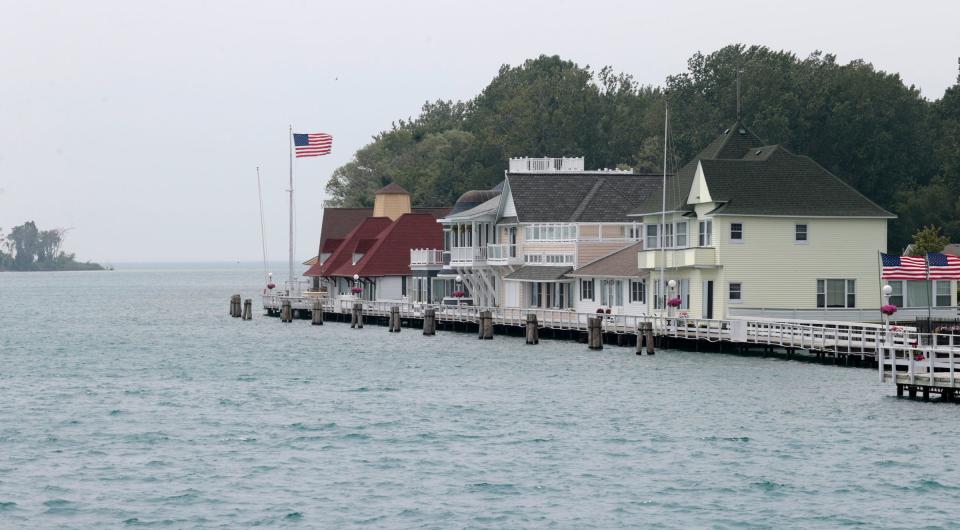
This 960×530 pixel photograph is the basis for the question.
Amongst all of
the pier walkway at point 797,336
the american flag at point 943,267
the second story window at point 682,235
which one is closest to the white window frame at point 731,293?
the pier walkway at point 797,336

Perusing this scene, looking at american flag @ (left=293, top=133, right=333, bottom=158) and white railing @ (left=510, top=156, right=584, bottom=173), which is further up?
american flag @ (left=293, top=133, right=333, bottom=158)

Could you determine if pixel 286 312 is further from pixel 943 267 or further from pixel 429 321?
pixel 943 267

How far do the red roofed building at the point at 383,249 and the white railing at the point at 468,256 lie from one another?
9.15 meters

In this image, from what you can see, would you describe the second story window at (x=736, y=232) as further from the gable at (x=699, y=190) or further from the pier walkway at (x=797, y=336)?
the pier walkway at (x=797, y=336)

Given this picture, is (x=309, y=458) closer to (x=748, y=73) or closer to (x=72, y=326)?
(x=72, y=326)

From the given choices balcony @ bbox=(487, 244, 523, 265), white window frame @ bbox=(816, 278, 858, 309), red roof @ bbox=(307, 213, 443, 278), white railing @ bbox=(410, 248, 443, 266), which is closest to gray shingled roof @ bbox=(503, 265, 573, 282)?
balcony @ bbox=(487, 244, 523, 265)

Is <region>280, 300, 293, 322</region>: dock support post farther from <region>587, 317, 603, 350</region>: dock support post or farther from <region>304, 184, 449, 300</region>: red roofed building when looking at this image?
<region>587, 317, 603, 350</region>: dock support post

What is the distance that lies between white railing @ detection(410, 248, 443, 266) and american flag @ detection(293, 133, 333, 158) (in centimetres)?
1091

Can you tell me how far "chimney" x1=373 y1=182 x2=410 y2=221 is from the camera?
121 metres

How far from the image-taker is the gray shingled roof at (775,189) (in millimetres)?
74562

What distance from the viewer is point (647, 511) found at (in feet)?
116

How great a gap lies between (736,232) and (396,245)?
123 feet

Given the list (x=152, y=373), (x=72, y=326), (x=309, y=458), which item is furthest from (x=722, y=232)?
(x=72, y=326)

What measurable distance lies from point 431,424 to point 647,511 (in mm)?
14650
